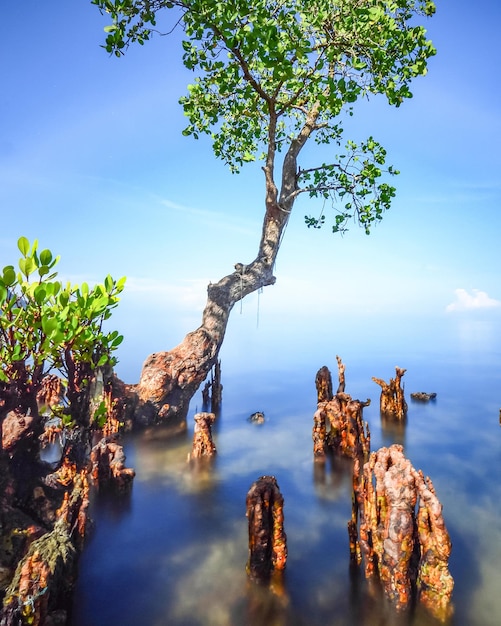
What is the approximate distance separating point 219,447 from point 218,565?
672 cm

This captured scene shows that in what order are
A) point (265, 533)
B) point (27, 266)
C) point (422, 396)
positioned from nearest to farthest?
1. point (27, 266)
2. point (265, 533)
3. point (422, 396)

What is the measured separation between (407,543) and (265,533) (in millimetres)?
2400

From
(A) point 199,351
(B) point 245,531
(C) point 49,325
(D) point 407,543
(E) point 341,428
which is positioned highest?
(C) point 49,325

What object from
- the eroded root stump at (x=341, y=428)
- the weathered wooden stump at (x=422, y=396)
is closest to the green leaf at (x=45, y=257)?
the eroded root stump at (x=341, y=428)

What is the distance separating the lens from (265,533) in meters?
7.15

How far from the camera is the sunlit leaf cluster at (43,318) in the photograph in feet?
20.4

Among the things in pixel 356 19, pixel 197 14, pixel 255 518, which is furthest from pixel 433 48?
pixel 255 518

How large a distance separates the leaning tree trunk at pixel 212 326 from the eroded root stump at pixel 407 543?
1200cm

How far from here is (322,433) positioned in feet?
43.3

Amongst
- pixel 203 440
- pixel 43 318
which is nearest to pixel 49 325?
pixel 43 318

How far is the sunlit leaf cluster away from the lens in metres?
6.23

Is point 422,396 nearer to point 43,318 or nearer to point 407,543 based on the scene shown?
point 407,543

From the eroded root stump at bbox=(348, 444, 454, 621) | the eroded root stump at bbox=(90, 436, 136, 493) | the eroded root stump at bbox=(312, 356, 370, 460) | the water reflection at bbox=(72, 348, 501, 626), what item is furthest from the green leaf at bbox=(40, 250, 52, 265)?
the eroded root stump at bbox=(312, 356, 370, 460)

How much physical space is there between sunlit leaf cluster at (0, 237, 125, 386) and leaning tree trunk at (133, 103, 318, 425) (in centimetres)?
1004
